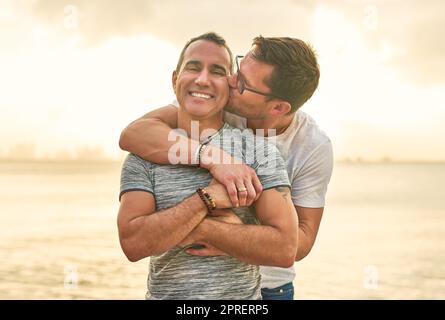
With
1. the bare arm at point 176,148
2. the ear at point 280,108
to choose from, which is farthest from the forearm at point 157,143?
the ear at point 280,108

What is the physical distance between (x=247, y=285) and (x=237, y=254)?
0.16 metres

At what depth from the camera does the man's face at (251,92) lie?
291cm

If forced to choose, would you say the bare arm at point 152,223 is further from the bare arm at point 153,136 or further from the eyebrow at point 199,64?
the eyebrow at point 199,64

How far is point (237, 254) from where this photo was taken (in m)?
2.43

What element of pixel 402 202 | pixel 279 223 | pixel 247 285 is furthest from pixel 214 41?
pixel 402 202

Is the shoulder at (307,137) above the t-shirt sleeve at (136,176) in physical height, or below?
above

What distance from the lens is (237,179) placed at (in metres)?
2.43

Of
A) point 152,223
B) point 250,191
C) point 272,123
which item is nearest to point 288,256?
point 250,191

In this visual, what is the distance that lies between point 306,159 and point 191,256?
0.94m

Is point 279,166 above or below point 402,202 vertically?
above

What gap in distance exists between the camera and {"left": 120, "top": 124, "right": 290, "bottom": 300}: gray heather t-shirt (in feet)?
8.11

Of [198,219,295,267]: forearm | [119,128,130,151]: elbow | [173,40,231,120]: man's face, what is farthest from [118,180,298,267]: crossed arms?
[173,40,231,120]: man's face
